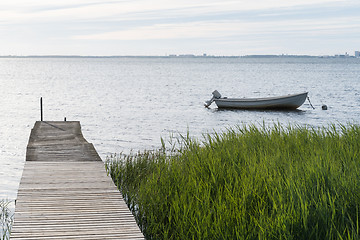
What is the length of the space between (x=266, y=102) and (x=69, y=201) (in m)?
27.4

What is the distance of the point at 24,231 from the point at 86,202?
115 cm

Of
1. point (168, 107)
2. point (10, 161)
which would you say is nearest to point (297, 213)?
point (10, 161)

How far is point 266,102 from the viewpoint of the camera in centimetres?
3192

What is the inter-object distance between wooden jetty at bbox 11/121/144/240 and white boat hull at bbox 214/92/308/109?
78.9 ft

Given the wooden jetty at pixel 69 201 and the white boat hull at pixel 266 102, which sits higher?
the wooden jetty at pixel 69 201

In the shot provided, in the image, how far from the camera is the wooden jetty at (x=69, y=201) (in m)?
4.59

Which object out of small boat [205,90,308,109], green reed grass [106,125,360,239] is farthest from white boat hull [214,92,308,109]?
green reed grass [106,125,360,239]

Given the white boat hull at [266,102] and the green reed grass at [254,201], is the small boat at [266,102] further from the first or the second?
the green reed grass at [254,201]

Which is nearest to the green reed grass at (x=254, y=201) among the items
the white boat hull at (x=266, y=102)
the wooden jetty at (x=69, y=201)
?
the wooden jetty at (x=69, y=201)

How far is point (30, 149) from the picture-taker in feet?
30.6

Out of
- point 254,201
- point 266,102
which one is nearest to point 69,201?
point 254,201

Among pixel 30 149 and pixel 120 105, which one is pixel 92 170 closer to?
pixel 30 149

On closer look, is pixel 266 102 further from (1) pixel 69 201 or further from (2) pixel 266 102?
(1) pixel 69 201

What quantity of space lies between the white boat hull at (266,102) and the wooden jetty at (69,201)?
24.0 meters
